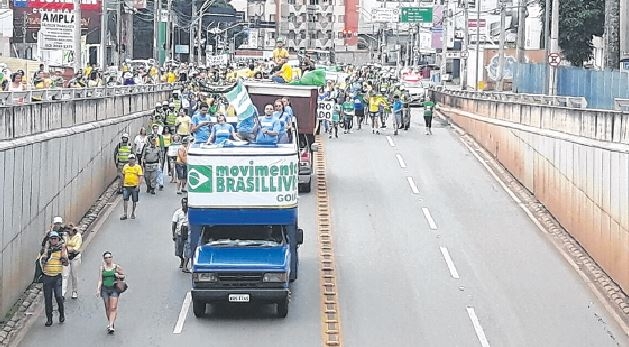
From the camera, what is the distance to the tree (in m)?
73.1

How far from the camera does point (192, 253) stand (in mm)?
21891

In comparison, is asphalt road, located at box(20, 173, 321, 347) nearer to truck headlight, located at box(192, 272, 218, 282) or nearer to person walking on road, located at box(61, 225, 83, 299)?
person walking on road, located at box(61, 225, 83, 299)

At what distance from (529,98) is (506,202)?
9.13 meters

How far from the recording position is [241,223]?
21.8 m

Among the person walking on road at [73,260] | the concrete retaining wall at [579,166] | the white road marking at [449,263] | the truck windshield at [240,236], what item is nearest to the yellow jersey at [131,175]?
the person walking on road at [73,260]

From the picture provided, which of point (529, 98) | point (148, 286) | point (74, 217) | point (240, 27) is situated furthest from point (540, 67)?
point (240, 27)

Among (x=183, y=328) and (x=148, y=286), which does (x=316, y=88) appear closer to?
(x=148, y=286)

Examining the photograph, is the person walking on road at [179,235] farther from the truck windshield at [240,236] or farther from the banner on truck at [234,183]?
the banner on truck at [234,183]

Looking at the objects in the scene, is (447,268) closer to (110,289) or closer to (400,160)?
(110,289)

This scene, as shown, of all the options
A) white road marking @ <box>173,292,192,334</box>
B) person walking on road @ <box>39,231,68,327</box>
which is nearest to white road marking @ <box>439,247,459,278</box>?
white road marking @ <box>173,292,192,334</box>

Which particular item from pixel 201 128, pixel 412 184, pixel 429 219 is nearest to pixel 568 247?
pixel 429 219

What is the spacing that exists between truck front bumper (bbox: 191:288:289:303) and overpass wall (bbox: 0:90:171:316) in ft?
11.8

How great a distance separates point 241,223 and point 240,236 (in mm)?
413

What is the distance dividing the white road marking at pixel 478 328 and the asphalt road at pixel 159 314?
280 cm
